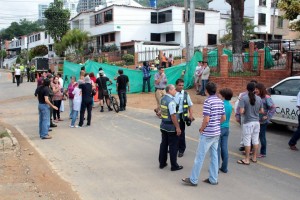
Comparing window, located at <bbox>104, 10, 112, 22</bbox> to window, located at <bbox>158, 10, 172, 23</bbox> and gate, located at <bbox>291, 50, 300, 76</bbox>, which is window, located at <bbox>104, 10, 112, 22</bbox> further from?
gate, located at <bbox>291, 50, 300, 76</bbox>

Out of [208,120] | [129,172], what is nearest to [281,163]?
[208,120]

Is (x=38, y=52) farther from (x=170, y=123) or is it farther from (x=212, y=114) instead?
(x=212, y=114)

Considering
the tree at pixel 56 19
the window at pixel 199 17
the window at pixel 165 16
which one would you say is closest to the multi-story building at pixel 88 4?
the tree at pixel 56 19

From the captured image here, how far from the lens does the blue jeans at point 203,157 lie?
6383mm

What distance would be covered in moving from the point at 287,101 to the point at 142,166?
496 centimetres

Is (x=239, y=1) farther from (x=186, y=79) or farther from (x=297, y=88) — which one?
(x=297, y=88)

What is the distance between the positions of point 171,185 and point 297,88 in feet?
18.8

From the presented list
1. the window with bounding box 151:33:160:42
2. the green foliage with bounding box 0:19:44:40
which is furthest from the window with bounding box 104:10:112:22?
the green foliage with bounding box 0:19:44:40

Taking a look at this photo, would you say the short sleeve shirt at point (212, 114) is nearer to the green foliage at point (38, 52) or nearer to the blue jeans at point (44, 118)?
the blue jeans at point (44, 118)

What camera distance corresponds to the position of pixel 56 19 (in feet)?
176

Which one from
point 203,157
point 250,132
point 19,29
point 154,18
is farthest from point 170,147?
point 19,29

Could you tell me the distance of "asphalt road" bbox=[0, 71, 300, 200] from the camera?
244 inches

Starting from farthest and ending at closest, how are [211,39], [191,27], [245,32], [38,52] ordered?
[38,52] → [211,39] → [245,32] → [191,27]

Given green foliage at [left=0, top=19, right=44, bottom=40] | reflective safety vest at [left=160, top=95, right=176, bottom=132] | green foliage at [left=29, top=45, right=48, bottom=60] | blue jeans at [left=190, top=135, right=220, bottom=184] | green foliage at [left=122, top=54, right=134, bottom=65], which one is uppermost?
green foliage at [left=0, top=19, right=44, bottom=40]
